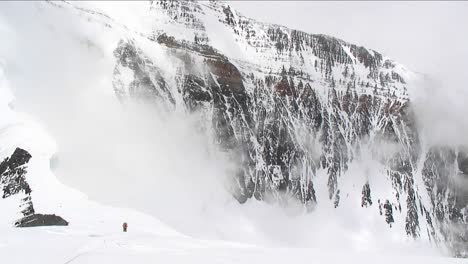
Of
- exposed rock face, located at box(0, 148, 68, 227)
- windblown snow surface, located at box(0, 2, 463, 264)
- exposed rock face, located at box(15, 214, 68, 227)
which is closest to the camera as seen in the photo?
windblown snow surface, located at box(0, 2, 463, 264)

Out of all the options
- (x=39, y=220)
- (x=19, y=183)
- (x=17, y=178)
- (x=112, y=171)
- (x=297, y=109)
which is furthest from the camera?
(x=297, y=109)

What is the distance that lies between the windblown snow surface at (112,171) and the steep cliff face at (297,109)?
410 centimetres

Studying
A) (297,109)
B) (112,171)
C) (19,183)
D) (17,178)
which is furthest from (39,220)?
(297,109)

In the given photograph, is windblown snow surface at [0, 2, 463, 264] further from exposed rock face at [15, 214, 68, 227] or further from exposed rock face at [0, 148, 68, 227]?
exposed rock face at [15, 214, 68, 227]

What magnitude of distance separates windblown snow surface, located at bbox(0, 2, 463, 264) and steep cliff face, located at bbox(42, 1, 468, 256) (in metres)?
4.10

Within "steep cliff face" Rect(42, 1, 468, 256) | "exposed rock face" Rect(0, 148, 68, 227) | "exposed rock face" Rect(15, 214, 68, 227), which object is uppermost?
"steep cliff face" Rect(42, 1, 468, 256)

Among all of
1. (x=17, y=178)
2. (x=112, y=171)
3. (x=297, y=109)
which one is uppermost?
(x=297, y=109)

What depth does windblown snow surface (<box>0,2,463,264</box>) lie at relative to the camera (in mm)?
17094

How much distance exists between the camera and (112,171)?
10150 centimetres

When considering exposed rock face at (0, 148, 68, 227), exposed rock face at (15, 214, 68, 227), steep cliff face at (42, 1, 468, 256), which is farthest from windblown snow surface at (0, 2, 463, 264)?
steep cliff face at (42, 1, 468, 256)

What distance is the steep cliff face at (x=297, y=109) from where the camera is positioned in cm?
14512

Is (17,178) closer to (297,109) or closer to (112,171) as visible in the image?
(112,171)

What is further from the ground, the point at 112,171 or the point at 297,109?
the point at 297,109

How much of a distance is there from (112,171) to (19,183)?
4586cm
